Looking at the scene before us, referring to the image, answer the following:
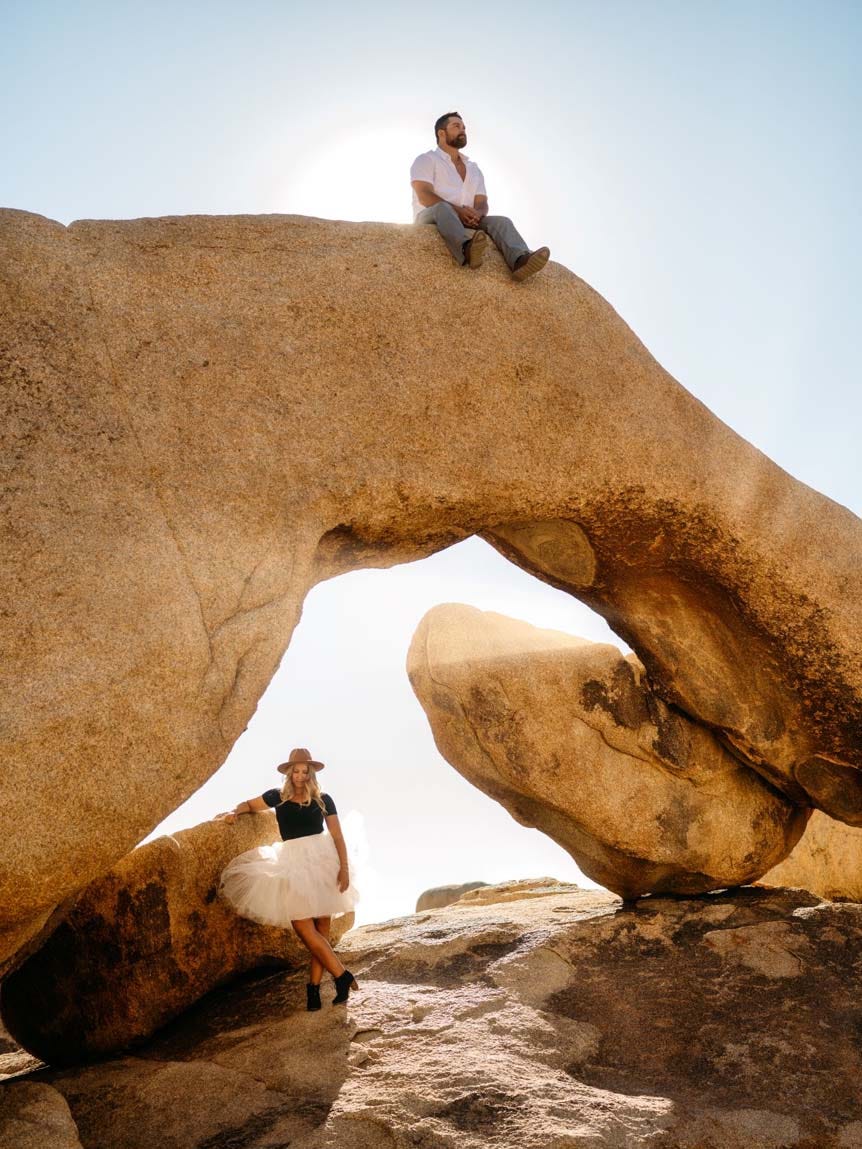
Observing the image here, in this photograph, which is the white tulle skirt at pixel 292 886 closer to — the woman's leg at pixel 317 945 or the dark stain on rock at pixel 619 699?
the woman's leg at pixel 317 945

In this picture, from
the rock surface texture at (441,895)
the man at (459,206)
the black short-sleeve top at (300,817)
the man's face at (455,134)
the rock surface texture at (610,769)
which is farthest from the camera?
the rock surface texture at (441,895)

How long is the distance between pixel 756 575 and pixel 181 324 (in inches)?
180

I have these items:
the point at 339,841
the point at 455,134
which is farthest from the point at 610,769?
the point at 455,134

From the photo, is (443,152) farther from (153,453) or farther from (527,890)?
(527,890)

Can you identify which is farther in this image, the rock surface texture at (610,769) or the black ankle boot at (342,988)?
the rock surface texture at (610,769)

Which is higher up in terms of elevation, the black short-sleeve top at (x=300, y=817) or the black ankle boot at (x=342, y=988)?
the black short-sleeve top at (x=300, y=817)

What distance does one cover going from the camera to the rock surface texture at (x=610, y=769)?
8.20 meters

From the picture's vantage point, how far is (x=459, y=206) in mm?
7008

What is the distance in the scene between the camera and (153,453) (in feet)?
17.7

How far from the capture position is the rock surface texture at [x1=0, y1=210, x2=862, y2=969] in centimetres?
481

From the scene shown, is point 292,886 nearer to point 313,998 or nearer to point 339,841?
point 339,841

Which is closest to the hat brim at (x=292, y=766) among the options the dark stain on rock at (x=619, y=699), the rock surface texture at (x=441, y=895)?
the dark stain on rock at (x=619, y=699)

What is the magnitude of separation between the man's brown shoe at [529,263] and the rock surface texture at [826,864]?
24.2 feet

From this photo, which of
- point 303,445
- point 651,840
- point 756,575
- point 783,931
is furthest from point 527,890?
point 303,445
